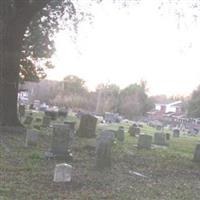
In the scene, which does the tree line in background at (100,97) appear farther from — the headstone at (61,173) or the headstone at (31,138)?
the headstone at (61,173)

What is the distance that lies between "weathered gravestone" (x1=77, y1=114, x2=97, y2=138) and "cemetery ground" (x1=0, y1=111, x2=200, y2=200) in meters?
5.86

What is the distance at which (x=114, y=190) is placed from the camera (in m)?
9.57

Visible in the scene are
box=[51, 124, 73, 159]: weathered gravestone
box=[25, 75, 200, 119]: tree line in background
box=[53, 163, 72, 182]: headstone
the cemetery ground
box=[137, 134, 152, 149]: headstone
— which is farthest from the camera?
box=[25, 75, 200, 119]: tree line in background

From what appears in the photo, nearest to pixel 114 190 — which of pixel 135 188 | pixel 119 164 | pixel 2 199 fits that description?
pixel 135 188

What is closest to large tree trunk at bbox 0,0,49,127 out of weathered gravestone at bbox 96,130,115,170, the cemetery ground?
the cemetery ground

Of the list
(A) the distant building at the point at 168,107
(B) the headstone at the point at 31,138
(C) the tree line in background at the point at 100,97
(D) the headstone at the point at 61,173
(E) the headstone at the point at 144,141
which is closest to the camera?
(D) the headstone at the point at 61,173

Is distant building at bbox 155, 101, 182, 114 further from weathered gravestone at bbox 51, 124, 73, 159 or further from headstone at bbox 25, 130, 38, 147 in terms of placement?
weathered gravestone at bbox 51, 124, 73, 159

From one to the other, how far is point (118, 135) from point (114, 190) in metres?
13.0

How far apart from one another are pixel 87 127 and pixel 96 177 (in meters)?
11.1

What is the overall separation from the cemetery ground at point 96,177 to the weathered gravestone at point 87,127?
586 cm

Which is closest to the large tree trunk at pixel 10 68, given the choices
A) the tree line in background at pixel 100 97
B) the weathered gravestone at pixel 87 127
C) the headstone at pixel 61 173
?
the weathered gravestone at pixel 87 127

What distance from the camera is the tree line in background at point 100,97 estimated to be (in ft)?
285

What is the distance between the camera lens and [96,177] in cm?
1085

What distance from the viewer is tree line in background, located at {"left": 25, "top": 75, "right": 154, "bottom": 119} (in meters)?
87.0
